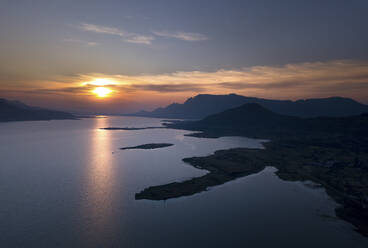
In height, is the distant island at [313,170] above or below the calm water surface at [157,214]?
above

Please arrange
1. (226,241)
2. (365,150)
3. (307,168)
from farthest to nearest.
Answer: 1. (365,150)
2. (307,168)
3. (226,241)

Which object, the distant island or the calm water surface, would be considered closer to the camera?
the calm water surface

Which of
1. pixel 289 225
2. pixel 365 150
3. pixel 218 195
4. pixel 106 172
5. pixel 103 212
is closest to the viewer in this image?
pixel 289 225

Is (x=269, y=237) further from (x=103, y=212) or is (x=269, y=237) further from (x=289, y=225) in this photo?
(x=103, y=212)

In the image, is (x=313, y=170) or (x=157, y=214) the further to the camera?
(x=313, y=170)

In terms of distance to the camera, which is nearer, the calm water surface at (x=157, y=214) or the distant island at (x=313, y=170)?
the calm water surface at (x=157, y=214)

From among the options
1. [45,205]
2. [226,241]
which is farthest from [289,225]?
[45,205]

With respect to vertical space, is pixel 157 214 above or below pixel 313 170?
below

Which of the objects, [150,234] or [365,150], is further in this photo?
[365,150]

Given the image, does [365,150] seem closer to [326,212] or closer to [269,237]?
[326,212]

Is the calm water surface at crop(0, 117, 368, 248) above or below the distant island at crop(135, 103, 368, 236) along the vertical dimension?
below
